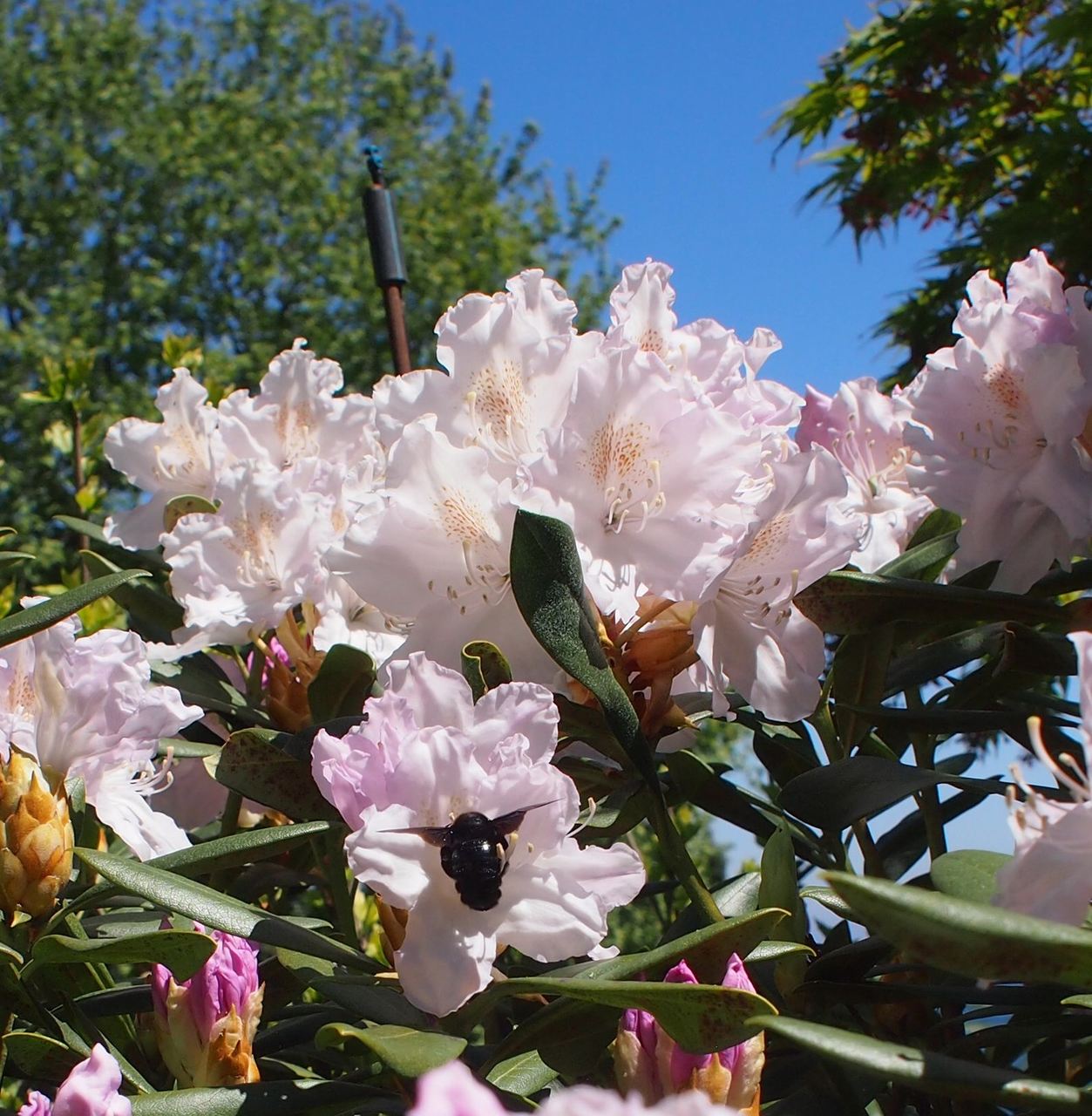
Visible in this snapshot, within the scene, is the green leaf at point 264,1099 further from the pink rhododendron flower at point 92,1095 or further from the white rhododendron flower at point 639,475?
the white rhododendron flower at point 639,475

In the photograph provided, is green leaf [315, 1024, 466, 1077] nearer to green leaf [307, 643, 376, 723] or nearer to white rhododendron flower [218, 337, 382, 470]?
green leaf [307, 643, 376, 723]

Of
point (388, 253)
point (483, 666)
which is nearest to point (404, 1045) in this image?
point (483, 666)

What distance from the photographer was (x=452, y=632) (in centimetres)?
74

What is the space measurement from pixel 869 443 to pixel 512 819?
530 millimetres

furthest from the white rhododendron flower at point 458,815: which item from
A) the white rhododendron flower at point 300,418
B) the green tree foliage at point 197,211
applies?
the green tree foliage at point 197,211

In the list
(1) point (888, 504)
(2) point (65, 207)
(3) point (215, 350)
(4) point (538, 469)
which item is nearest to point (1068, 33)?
(1) point (888, 504)

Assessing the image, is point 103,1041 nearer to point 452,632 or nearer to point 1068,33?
point 452,632

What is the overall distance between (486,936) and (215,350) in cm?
1323

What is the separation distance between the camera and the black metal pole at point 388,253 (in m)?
1.46

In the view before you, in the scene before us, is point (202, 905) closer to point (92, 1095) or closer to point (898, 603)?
point (92, 1095)

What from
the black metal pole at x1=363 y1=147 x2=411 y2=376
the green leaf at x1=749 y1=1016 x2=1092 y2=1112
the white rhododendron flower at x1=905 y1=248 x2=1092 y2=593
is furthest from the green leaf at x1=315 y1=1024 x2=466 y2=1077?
the black metal pole at x1=363 y1=147 x2=411 y2=376

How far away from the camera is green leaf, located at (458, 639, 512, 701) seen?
27.5 inches

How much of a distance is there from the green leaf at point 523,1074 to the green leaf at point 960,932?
294mm

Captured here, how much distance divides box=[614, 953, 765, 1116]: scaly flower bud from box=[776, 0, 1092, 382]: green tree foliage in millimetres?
5698
